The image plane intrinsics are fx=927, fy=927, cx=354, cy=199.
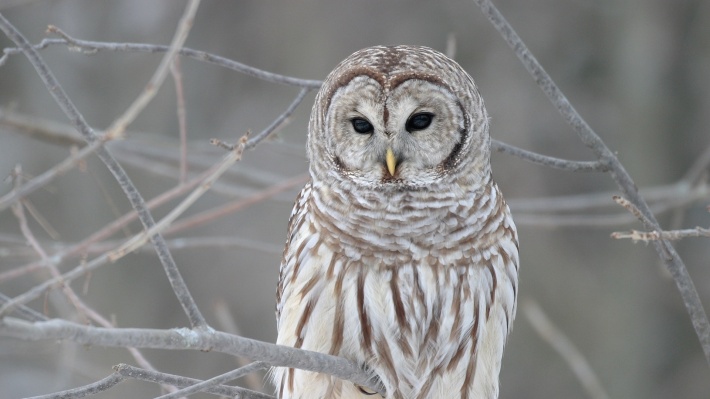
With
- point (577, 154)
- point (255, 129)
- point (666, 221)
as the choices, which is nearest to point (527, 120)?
point (577, 154)

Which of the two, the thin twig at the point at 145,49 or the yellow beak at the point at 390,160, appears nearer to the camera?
the thin twig at the point at 145,49

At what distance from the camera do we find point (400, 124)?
3.47m

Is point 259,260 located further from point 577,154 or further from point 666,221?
point 666,221

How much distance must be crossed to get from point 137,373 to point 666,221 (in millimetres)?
5931

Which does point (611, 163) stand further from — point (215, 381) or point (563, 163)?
point (215, 381)

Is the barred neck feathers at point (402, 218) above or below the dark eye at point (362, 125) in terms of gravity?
below

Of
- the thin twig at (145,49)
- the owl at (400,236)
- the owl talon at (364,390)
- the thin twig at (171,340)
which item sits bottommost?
the thin twig at (171,340)

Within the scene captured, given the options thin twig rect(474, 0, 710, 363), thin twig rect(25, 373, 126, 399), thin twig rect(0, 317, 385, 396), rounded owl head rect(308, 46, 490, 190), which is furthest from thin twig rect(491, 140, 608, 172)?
thin twig rect(25, 373, 126, 399)

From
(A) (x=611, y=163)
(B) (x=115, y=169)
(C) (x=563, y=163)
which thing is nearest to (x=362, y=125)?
(C) (x=563, y=163)

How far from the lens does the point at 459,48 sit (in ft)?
24.8

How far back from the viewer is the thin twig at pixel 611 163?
3.20 meters

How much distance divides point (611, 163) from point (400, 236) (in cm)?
83

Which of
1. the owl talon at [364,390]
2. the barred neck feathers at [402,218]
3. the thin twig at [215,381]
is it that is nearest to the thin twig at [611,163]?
the barred neck feathers at [402,218]

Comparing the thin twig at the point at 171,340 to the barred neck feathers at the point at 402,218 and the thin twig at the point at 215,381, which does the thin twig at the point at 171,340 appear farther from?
the barred neck feathers at the point at 402,218
